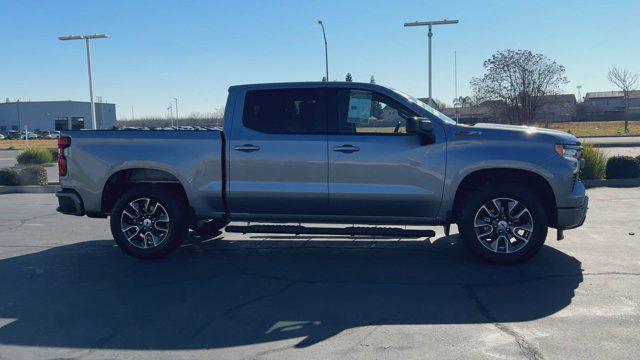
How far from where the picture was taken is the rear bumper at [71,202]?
691 centimetres

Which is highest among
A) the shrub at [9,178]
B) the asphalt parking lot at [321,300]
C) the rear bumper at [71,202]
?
the rear bumper at [71,202]

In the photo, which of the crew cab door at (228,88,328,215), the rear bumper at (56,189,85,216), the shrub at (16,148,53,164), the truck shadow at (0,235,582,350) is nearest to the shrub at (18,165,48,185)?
the shrub at (16,148,53,164)

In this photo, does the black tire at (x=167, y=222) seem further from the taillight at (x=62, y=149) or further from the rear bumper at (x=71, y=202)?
the taillight at (x=62, y=149)

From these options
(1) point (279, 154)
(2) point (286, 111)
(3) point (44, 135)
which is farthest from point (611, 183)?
(3) point (44, 135)

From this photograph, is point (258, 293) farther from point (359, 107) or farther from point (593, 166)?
point (593, 166)

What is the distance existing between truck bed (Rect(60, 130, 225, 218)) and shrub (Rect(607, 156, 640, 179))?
35.9 ft

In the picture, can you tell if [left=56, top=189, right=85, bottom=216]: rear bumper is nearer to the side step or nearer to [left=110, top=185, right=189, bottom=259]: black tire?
[left=110, top=185, right=189, bottom=259]: black tire

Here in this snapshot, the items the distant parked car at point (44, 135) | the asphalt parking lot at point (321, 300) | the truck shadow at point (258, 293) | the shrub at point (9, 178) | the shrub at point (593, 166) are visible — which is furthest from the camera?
the distant parked car at point (44, 135)

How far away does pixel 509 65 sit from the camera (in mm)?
33156

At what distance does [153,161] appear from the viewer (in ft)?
21.9

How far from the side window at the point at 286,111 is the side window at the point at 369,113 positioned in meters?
0.25

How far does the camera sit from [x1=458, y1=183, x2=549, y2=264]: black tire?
617 cm

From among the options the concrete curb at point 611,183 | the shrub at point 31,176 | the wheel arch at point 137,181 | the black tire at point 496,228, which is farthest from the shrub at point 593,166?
the shrub at point 31,176

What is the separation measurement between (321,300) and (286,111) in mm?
2444
